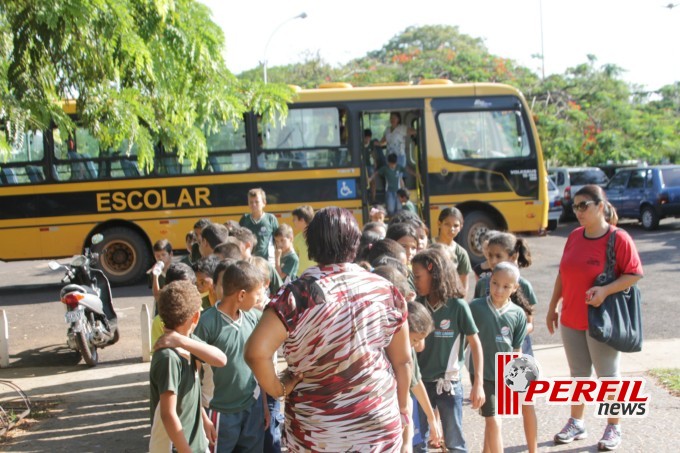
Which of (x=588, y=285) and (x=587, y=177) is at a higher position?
(x=587, y=177)

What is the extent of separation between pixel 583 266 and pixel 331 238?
284cm

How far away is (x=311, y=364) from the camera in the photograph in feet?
10.2

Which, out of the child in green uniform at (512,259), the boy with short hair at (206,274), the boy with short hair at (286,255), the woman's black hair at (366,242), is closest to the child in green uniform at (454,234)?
the woman's black hair at (366,242)

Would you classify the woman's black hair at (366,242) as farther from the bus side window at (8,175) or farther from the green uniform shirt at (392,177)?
the bus side window at (8,175)

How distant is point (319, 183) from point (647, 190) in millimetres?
11234

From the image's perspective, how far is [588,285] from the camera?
539 cm

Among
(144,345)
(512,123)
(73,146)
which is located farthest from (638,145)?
(144,345)

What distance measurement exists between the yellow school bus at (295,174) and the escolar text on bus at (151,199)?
2 cm

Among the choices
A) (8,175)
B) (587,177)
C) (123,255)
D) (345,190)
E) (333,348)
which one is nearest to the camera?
(333,348)

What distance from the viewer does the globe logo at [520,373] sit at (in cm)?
487

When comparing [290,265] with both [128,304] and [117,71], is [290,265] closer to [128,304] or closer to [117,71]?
[117,71]

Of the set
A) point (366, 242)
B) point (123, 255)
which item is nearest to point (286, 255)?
point (366, 242)

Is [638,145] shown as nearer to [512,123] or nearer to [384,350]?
[512,123]

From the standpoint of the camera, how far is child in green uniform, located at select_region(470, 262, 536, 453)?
4.77 metres
